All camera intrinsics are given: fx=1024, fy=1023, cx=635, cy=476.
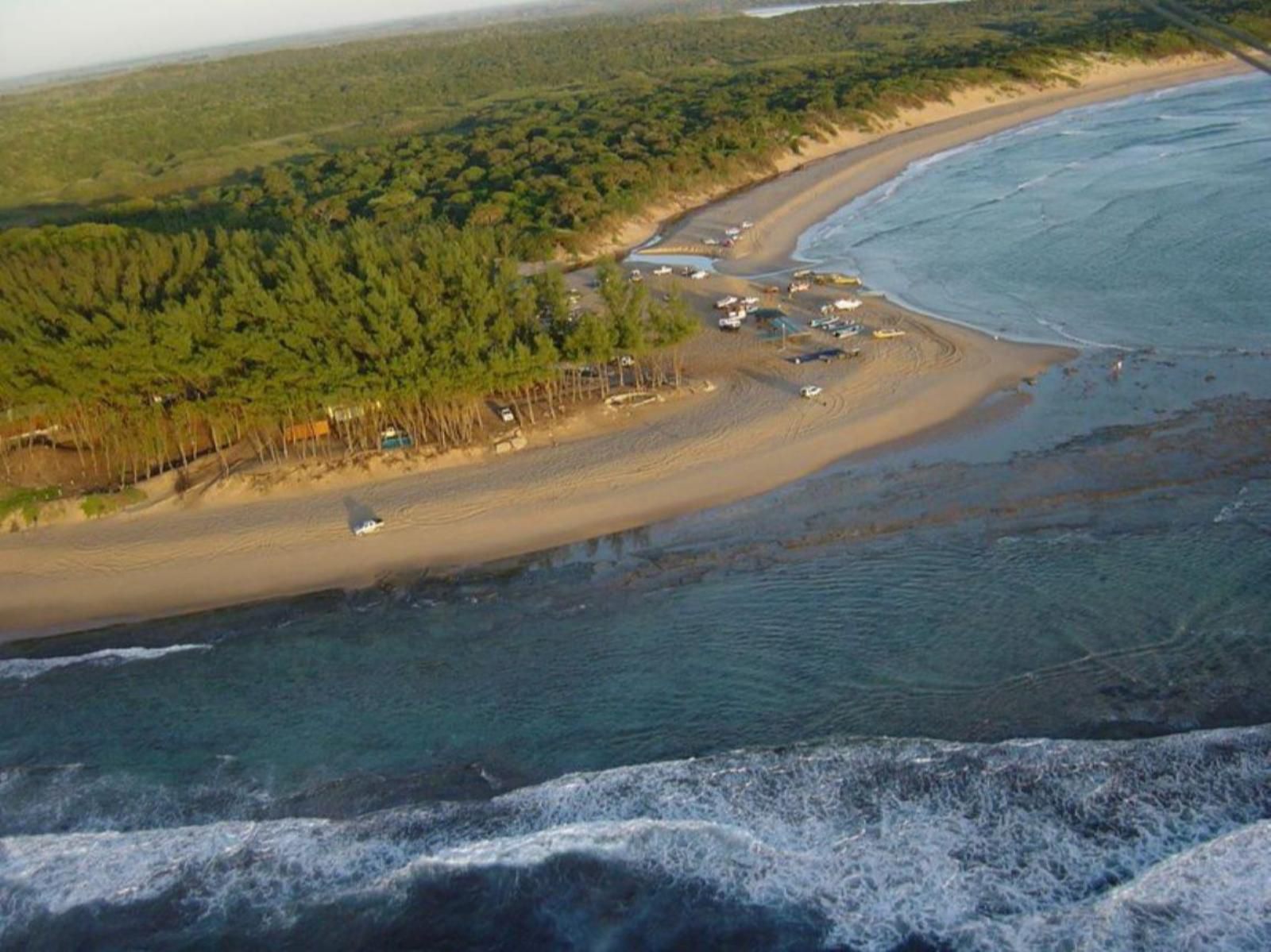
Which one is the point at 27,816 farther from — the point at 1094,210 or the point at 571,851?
the point at 1094,210

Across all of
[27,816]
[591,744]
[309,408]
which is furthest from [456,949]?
[309,408]

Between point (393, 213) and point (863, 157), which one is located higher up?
point (393, 213)

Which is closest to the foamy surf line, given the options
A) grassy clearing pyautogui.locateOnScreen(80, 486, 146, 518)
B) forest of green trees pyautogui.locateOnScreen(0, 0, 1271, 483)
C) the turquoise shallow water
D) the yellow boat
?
grassy clearing pyautogui.locateOnScreen(80, 486, 146, 518)

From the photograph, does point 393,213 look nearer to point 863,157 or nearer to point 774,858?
point 863,157

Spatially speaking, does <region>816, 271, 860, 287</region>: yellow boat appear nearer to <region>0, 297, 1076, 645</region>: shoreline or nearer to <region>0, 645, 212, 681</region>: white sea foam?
<region>0, 297, 1076, 645</region>: shoreline

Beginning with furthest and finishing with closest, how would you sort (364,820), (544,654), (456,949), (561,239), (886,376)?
(561,239) < (886,376) < (544,654) < (364,820) < (456,949)

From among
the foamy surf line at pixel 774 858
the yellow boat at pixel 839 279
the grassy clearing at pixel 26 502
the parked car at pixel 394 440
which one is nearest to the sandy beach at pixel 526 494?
the grassy clearing at pixel 26 502

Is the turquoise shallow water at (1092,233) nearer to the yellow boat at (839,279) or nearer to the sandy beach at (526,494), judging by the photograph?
the yellow boat at (839,279)

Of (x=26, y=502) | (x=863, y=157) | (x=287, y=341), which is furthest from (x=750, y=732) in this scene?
(x=863, y=157)
